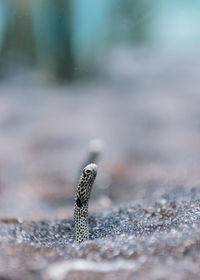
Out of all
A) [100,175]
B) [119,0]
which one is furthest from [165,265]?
[119,0]

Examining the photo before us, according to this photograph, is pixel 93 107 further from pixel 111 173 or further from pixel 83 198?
pixel 83 198

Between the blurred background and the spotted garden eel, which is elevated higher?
the spotted garden eel

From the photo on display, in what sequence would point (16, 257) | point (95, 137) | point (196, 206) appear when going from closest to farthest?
point (16, 257) → point (196, 206) → point (95, 137)

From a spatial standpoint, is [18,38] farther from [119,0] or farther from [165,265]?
[165,265]

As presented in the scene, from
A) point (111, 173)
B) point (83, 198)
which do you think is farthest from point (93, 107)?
point (83, 198)

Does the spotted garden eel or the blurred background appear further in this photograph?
the blurred background
